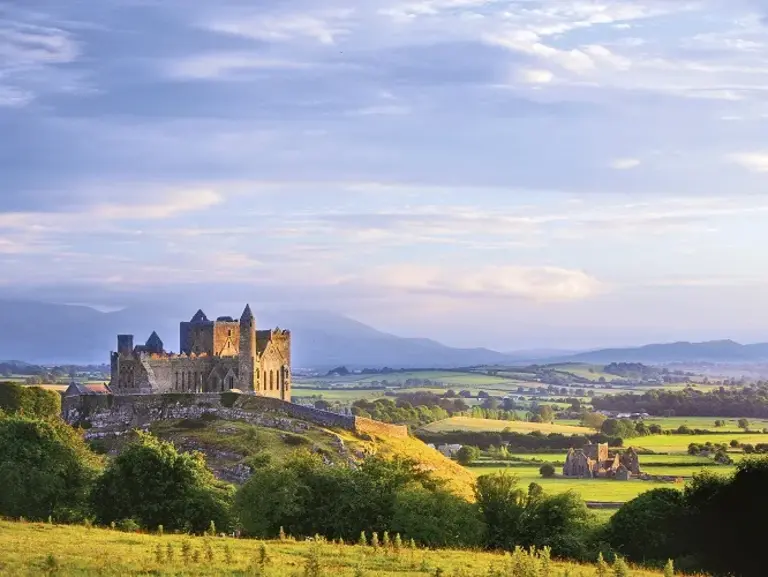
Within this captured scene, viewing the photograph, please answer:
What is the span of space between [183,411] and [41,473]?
33844 mm

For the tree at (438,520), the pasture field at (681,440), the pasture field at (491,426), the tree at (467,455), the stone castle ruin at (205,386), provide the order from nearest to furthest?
the tree at (438,520) < the stone castle ruin at (205,386) < the tree at (467,455) < the pasture field at (681,440) < the pasture field at (491,426)

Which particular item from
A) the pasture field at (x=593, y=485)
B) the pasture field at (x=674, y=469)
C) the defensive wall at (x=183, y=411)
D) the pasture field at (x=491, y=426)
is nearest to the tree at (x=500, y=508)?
the defensive wall at (x=183, y=411)

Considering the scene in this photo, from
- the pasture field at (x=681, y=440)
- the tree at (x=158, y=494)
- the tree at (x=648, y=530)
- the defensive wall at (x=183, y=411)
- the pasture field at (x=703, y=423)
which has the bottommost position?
the pasture field at (x=681, y=440)

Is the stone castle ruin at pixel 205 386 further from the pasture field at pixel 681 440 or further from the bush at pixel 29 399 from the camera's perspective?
the pasture field at pixel 681 440

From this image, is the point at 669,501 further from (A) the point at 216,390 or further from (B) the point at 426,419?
(B) the point at 426,419

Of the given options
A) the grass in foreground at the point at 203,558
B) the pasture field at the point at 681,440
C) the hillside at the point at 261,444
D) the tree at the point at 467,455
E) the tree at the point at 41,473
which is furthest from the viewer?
the pasture field at the point at 681,440

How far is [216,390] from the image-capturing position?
102500mm

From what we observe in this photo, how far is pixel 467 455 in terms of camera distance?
124m

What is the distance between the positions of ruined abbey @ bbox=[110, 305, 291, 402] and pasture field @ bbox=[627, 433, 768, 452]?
183ft

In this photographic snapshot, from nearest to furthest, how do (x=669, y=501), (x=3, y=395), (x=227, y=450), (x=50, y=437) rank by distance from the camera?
(x=669, y=501)
(x=50, y=437)
(x=227, y=450)
(x=3, y=395)

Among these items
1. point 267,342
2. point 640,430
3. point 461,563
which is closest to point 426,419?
point 640,430

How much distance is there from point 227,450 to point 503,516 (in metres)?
33.6

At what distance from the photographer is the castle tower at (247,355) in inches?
4058

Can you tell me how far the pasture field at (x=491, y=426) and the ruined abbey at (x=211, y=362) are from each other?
50.3m
